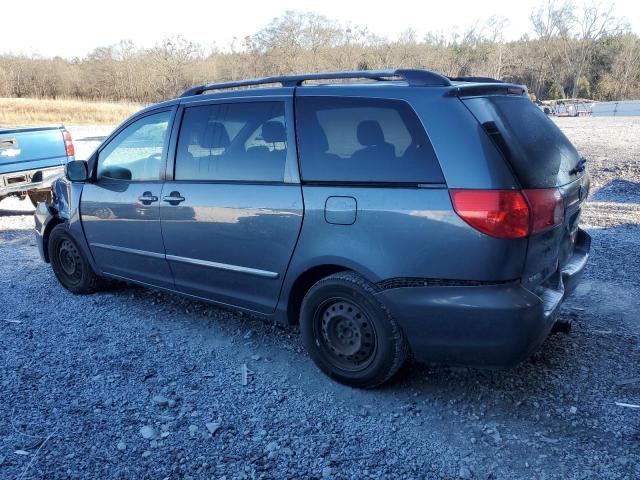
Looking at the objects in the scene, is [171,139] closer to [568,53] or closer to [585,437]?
[585,437]

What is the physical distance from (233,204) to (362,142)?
102 cm

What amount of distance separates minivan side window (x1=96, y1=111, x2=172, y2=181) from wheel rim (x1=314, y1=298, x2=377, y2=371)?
1823mm

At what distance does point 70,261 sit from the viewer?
5.21 meters

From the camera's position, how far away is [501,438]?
2805mm

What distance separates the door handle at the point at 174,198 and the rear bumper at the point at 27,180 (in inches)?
204

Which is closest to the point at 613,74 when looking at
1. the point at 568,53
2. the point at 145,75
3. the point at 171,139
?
the point at 568,53

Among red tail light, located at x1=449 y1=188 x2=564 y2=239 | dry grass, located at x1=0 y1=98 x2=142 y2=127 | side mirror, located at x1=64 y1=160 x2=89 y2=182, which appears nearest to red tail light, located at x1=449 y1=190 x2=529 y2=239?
red tail light, located at x1=449 y1=188 x2=564 y2=239

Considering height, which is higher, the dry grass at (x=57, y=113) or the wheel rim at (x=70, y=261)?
the dry grass at (x=57, y=113)

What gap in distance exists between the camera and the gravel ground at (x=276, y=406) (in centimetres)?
265

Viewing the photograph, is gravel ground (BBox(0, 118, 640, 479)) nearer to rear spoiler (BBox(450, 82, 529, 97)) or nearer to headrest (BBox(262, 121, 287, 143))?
headrest (BBox(262, 121, 287, 143))

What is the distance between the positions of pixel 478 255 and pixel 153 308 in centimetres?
317

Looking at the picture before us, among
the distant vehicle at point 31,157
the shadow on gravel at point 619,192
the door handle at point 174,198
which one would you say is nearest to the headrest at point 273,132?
the door handle at point 174,198

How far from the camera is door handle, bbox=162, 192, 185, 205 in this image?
3918 mm

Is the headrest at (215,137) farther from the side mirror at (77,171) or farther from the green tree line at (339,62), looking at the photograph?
the green tree line at (339,62)
